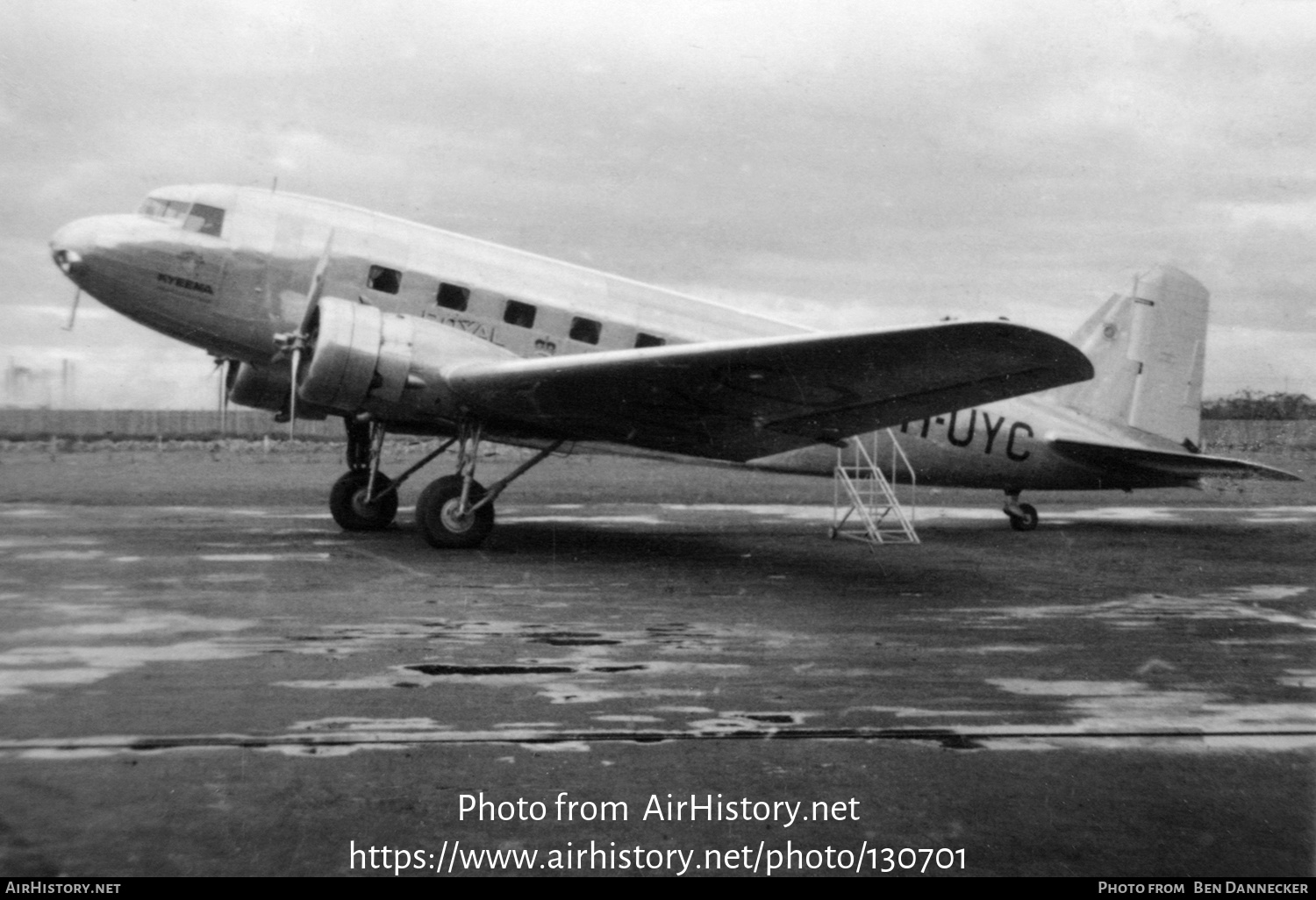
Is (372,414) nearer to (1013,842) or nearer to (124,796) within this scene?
(124,796)

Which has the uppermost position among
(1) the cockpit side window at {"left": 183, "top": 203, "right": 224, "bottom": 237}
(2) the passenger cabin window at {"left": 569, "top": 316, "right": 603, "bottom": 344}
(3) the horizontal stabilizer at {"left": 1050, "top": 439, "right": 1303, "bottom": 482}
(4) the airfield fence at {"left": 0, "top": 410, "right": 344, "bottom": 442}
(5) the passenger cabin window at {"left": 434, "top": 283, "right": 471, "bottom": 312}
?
(1) the cockpit side window at {"left": 183, "top": 203, "right": 224, "bottom": 237}

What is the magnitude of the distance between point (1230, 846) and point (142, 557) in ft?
33.2

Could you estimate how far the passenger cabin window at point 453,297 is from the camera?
12.4 metres

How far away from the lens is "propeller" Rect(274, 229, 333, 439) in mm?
11586

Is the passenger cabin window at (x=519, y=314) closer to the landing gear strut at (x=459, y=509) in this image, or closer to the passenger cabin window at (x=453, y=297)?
the passenger cabin window at (x=453, y=297)

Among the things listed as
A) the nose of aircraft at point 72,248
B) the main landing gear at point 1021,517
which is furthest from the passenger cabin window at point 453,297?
the main landing gear at point 1021,517

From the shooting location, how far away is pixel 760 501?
22.4 m

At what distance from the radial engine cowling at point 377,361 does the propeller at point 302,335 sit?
92 mm

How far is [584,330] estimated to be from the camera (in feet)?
42.6

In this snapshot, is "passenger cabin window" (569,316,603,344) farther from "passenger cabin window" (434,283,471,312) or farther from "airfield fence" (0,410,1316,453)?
"airfield fence" (0,410,1316,453)

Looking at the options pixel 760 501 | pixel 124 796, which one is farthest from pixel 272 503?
pixel 124 796

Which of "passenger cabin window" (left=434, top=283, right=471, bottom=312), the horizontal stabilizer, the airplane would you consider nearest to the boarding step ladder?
the airplane

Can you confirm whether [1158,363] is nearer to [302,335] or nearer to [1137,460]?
[1137,460]

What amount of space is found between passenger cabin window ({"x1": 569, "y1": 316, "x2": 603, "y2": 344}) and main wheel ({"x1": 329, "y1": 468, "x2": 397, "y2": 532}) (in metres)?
3.11
